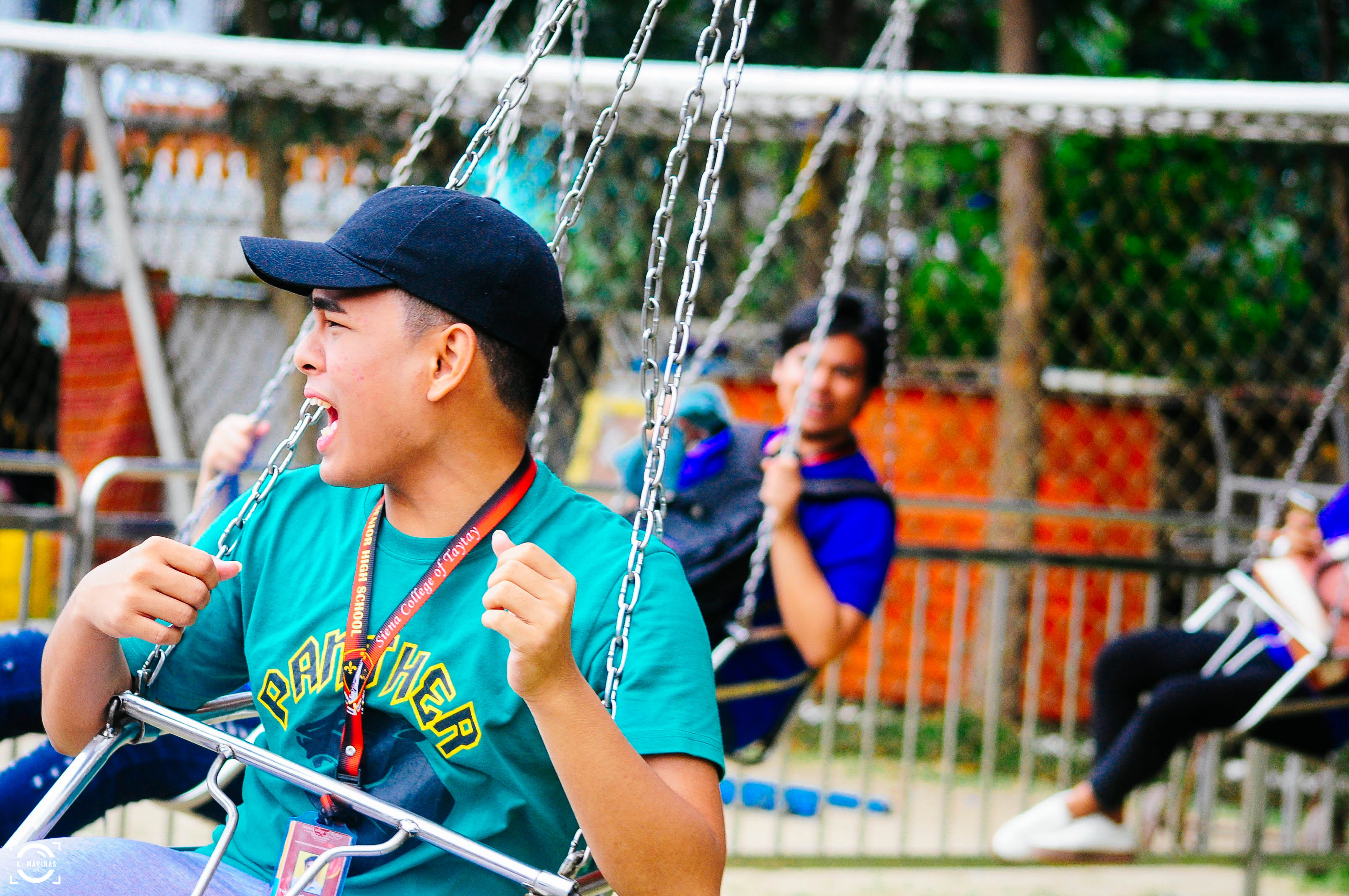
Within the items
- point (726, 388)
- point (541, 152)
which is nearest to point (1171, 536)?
point (726, 388)

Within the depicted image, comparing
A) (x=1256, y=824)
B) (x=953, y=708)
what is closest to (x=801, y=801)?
(x=953, y=708)

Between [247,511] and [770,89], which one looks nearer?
[247,511]

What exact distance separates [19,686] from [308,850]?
1005 millimetres

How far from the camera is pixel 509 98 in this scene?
2008mm

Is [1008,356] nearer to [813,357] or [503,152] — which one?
[813,357]

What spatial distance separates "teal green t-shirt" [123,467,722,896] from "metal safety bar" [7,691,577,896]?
5 centimetres

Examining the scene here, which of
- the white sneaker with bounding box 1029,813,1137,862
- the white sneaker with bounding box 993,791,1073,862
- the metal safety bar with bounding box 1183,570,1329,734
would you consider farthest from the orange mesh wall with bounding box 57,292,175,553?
the metal safety bar with bounding box 1183,570,1329,734

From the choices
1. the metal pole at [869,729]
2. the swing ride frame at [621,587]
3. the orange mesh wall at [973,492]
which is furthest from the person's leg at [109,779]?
the orange mesh wall at [973,492]

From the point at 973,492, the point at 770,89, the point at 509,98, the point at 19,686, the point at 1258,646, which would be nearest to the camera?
the point at 509,98

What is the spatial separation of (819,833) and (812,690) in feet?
7.91

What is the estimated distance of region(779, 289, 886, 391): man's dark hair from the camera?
3.49 meters

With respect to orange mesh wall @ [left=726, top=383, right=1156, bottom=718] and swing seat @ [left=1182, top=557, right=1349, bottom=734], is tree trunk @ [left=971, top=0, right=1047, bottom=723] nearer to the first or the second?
orange mesh wall @ [left=726, top=383, right=1156, bottom=718]

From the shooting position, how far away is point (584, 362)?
25.4 ft

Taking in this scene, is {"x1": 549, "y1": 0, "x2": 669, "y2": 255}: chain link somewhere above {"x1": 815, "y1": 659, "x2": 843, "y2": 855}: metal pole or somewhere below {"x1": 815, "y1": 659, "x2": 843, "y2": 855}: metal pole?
above
